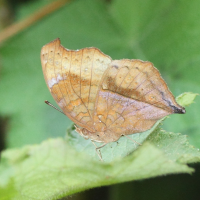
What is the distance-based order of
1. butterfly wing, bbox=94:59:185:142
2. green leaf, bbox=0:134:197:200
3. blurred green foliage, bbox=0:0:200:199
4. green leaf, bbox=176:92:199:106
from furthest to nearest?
blurred green foliage, bbox=0:0:200:199, butterfly wing, bbox=94:59:185:142, green leaf, bbox=176:92:199:106, green leaf, bbox=0:134:197:200

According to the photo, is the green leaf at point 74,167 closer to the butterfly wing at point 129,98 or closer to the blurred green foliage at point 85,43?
the butterfly wing at point 129,98

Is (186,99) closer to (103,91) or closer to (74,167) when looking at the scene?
(103,91)

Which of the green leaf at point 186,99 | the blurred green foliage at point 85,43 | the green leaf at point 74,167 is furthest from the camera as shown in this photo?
the blurred green foliage at point 85,43

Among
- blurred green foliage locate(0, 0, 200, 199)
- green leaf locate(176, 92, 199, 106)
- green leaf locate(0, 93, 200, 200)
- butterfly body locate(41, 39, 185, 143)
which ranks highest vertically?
blurred green foliage locate(0, 0, 200, 199)

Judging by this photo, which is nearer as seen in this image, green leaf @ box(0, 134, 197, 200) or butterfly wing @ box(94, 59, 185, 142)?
green leaf @ box(0, 134, 197, 200)

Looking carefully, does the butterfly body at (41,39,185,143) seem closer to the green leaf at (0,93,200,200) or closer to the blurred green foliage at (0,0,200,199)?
the green leaf at (0,93,200,200)

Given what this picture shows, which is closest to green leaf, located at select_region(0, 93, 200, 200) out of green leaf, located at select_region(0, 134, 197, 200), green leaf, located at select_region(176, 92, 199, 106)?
green leaf, located at select_region(0, 134, 197, 200)

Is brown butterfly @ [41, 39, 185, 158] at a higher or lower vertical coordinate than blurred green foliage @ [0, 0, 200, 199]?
lower

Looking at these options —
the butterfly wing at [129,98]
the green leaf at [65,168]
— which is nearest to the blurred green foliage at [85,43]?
the butterfly wing at [129,98]

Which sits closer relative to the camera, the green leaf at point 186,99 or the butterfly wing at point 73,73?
the green leaf at point 186,99
